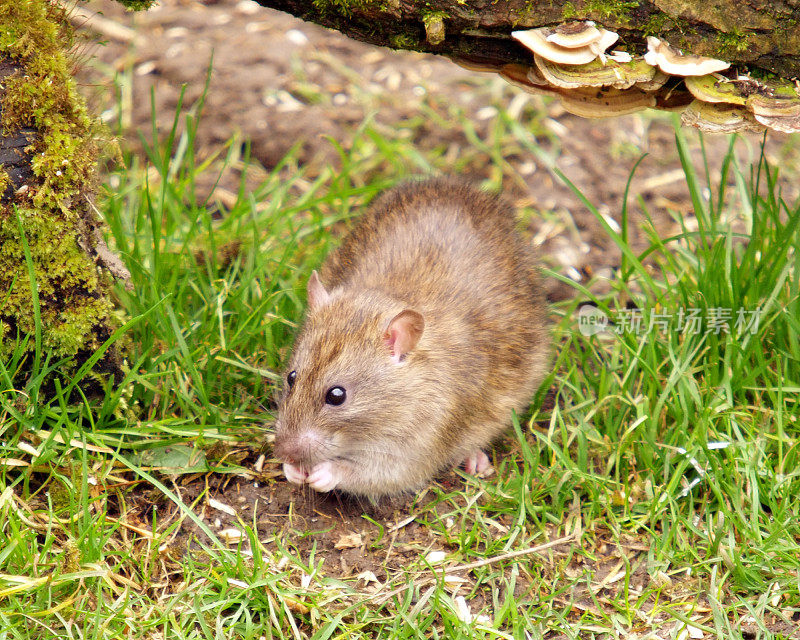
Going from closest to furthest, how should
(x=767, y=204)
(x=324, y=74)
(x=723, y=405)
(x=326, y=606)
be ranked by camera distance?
(x=326, y=606), (x=723, y=405), (x=767, y=204), (x=324, y=74)

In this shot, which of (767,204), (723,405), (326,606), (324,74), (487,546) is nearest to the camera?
(326,606)

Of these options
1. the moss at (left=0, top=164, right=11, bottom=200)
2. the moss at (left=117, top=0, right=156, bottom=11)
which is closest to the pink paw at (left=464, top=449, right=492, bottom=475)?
the moss at (left=0, top=164, right=11, bottom=200)

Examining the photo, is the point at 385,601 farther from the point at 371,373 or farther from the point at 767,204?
the point at 767,204

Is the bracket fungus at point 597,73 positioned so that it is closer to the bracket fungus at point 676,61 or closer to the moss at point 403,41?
the bracket fungus at point 676,61

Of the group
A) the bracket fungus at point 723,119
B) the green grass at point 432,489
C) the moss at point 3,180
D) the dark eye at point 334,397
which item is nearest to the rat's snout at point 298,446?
the dark eye at point 334,397

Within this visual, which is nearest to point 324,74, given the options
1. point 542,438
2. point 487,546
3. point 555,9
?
point 555,9

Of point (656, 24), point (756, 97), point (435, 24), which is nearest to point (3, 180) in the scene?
point (435, 24)

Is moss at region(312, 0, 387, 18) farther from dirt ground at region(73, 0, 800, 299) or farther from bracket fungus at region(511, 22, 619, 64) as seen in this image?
dirt ground at region(73, 0, 800, 299)
